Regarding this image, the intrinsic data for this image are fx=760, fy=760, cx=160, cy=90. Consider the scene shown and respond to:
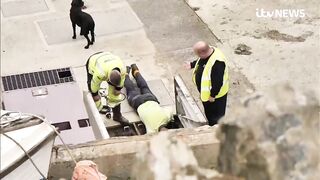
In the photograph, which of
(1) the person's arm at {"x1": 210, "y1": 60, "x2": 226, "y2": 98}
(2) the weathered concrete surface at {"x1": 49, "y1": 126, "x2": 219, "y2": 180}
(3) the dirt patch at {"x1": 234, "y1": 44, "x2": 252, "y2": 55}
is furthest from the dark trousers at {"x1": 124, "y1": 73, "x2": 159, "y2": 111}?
(3) the dirt patch at {"x1": 234, "y1": 44, "x2": 252, "y2": 55}

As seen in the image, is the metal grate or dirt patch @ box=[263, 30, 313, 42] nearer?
the metal grate

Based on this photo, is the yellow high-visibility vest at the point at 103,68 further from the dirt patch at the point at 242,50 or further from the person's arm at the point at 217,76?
the dirt patch at the point at 242,50

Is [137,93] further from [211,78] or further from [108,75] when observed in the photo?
[211,78]

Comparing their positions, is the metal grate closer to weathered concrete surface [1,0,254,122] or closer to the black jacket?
the black jacket

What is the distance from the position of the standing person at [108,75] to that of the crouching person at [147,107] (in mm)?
221

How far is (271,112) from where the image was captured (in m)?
2.84

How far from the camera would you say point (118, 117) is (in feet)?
27.7

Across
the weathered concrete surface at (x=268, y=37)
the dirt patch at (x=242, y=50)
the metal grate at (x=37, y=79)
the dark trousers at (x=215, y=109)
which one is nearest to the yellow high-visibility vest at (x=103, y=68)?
the metal grate at (x=37, y=79)

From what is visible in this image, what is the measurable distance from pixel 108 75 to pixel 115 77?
217 millimetres

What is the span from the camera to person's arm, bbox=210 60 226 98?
8.13 metres

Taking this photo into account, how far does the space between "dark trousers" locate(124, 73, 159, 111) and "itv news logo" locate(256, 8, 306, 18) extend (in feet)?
12.2

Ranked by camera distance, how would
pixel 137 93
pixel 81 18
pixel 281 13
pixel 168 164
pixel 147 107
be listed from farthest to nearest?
pixel 281 13, pixel 81 18, pixel 137 93, pixel 147 107, pixel 168 164

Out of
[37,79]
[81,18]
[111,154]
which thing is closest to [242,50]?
[81,18]

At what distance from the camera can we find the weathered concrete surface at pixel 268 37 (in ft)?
36.0
